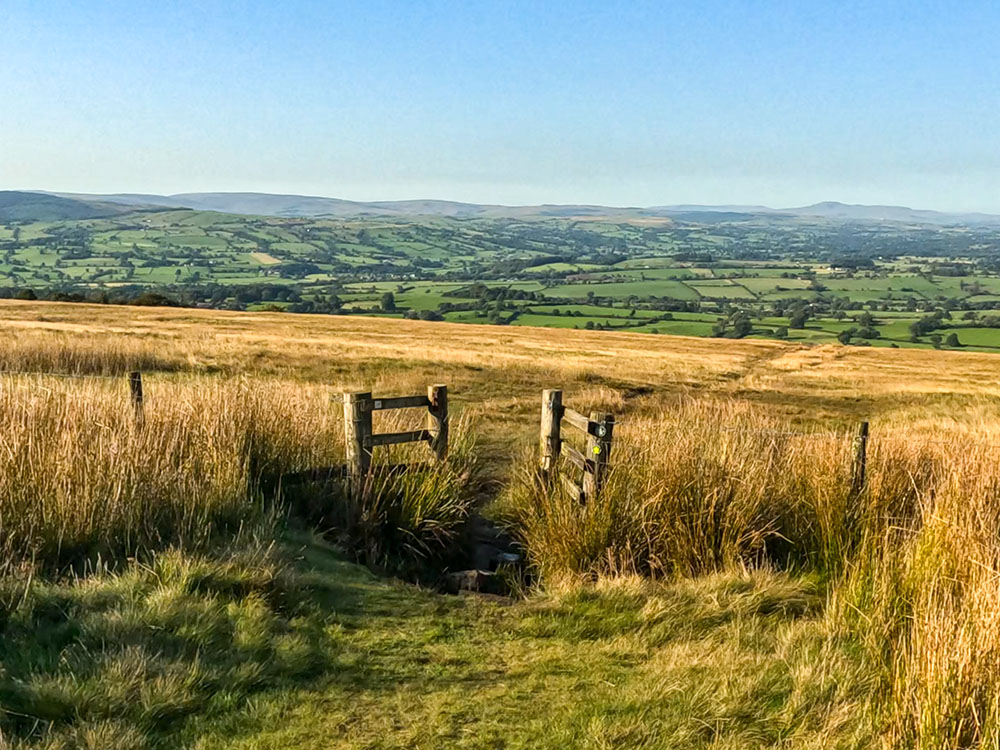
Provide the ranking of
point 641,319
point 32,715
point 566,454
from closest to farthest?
1. point 32,715
2. point 566,454
3. point 641,319

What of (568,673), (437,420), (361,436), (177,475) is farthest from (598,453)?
(177,475)

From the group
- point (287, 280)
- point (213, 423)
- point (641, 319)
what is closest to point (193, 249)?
point (287, 280)

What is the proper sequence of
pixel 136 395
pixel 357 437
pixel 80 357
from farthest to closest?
pixel 80 357
pixel 357 437
pixel 136 395

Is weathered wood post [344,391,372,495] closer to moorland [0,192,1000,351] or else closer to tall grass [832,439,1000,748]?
tall grass [832,439,1000,748]

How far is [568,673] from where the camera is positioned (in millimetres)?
5293

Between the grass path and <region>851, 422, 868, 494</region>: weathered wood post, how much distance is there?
4.63ft

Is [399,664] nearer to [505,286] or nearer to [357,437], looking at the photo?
[357,437]

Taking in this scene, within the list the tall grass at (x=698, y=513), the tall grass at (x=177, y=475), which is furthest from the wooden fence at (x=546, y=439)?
the tall grass at (x=177, y=475)

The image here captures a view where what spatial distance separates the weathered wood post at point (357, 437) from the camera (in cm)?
828

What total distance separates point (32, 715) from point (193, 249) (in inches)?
6205

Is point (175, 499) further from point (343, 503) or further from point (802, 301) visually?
point (802, 301)

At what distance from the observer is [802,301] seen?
8650 cm

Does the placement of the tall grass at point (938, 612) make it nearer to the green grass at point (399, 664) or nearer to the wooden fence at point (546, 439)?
the green grass at point (399, 664)

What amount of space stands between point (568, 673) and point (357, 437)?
380 centimetres
